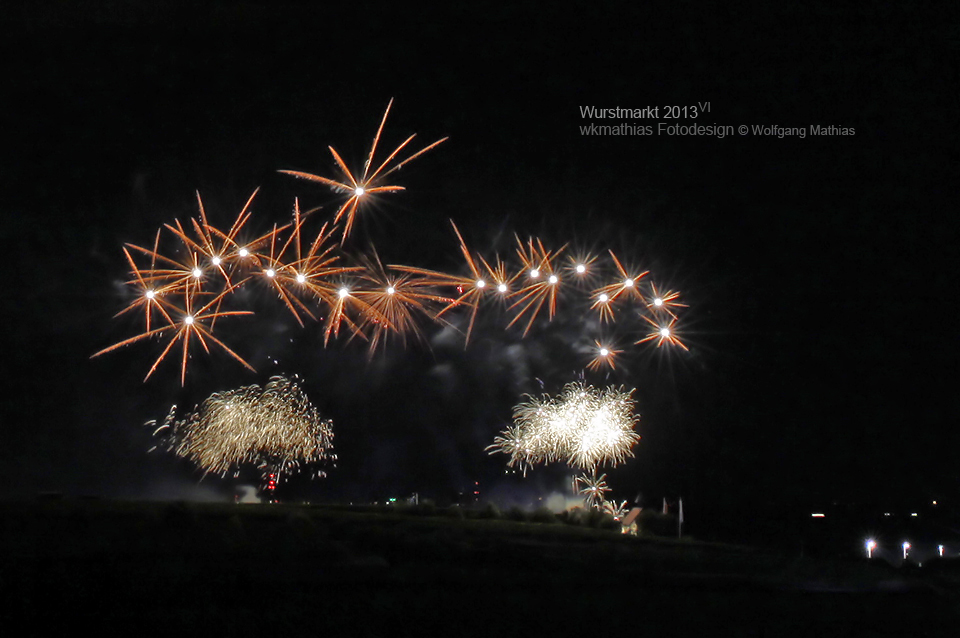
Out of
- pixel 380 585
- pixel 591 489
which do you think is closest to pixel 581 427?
pixel 591 489

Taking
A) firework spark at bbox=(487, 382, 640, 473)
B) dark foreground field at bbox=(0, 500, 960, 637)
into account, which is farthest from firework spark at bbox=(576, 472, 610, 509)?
dark foreground field at bbox=(0, 500, 960, 637)

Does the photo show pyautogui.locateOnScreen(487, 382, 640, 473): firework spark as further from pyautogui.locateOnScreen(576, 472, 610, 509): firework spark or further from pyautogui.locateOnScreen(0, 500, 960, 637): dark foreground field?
pyautogui.locateOnScreen(0, 500, 960, 637): dark foreground field

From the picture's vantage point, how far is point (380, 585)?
320 inches

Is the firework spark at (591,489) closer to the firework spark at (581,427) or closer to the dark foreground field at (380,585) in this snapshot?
the firework spark at (581,427)

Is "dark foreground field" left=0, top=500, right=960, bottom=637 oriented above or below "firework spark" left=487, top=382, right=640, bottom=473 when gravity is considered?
below

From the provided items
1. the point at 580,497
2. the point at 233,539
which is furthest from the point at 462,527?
the point at 580,497

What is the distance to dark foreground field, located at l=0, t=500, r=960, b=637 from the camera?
7211 millimetres

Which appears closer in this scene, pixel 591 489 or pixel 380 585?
pixel 380 585

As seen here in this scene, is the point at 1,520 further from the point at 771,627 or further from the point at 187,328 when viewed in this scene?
the point at 187,328

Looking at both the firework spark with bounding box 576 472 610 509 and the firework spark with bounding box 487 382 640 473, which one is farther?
the firework spark with bounding box 576 472 610 509

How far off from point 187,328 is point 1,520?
43.4 feet

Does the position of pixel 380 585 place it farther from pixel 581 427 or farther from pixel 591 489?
pixel 591 489

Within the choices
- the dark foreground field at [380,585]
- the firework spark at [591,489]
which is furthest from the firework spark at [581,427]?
the dark foreground field at [380,585]

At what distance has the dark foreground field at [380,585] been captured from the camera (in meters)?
7.21
